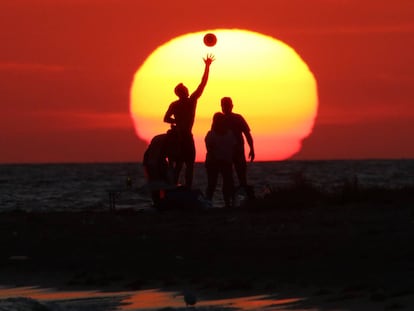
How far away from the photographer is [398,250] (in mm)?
13594

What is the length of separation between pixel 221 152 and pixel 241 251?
7409mm

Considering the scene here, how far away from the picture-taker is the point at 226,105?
2188 cm

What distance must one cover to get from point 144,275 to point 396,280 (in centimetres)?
285

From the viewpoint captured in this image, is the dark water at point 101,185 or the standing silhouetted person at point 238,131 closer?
the standing silhouetted person at point 238,131

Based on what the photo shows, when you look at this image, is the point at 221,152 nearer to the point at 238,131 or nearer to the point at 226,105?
the point at 238,131

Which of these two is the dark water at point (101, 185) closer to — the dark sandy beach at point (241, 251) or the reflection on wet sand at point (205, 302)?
the dark sandy beach at point (241, 251)

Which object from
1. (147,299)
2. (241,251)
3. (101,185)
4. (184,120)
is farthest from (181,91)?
(101,185)

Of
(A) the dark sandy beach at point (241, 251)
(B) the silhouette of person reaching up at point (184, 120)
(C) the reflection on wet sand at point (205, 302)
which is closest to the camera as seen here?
(C) the reflection on wet sand at point (205, 302)

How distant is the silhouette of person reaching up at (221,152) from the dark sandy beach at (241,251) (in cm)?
224

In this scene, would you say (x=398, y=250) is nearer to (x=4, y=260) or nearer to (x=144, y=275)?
(x=144, y=275)

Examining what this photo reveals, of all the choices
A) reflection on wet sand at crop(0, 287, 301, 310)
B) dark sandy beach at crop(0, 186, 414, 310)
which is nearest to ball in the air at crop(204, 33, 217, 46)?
dark sandy beach at crop(0, 186, 414, 310)

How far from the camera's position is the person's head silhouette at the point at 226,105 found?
2180cm

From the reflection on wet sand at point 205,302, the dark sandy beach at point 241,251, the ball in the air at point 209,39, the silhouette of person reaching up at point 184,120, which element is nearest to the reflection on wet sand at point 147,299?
the reflection on wet sand at point 205,302

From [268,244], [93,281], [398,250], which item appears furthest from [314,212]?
[93,281]
